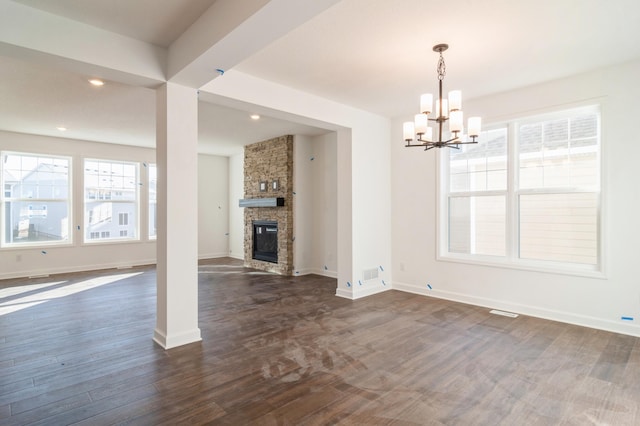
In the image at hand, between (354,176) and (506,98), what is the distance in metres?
2.19

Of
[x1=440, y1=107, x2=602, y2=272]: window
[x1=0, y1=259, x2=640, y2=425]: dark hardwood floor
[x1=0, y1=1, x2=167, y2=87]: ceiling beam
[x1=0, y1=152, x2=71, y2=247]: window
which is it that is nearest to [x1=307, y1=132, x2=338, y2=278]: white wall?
[x1=0, y1=259, x2=640, y2=425]: dark hardwood floor

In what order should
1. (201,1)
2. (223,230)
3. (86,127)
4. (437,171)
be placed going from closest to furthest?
(201,1) < (437,171) < (86,127) < (223,230)

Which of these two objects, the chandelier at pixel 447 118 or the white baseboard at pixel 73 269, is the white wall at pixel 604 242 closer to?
the chandelier at pixel 447 118

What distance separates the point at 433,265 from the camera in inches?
198

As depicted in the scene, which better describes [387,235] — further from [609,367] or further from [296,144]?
[609,367]

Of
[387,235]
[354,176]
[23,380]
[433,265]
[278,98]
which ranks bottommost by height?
[23,380]

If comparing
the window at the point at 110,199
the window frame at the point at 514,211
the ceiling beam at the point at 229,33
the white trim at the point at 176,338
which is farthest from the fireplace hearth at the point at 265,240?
the ceiling beam at the point at 229,33

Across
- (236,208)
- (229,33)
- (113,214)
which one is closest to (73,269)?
(113,214)

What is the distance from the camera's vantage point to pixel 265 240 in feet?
24.3

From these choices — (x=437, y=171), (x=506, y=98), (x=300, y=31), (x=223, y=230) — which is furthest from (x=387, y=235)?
(x=223, y=230)

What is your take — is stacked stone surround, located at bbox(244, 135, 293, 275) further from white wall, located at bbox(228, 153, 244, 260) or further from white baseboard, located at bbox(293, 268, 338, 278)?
white wall, located at bbox(228, 153, 244, 260)

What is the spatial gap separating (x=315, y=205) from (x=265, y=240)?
4.58 feet

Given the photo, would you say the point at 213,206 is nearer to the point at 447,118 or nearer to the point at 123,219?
the point at 123,219

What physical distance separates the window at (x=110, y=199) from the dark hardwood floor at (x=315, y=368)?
318 centimetres
